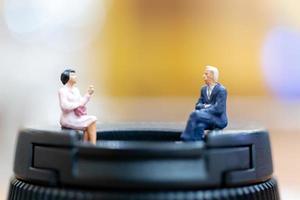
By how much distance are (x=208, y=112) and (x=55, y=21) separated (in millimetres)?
Result: 1944

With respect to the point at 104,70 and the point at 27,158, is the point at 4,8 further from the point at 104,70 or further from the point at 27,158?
the point at 27,158

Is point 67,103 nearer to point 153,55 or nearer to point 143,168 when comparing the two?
point 143,168

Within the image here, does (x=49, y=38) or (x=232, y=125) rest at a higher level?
(x=49, y=38)

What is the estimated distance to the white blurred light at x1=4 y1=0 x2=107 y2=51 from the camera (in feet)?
8.21

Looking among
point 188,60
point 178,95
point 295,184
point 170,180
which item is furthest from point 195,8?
point 170,180

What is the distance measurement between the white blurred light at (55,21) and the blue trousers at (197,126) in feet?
6.20

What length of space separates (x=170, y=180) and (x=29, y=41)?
2.07 meters

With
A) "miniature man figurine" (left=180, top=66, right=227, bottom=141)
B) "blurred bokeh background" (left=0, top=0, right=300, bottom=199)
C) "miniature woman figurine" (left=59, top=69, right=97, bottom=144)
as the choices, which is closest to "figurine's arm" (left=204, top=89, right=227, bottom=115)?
"miniature man figurine" (left=180, top=66, right=227, bottom=141)

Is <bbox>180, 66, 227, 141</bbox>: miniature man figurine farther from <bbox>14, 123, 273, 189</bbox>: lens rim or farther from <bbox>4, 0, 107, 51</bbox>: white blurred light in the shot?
<bbox>4, 0, 107, 51</bbox>: white blurred light

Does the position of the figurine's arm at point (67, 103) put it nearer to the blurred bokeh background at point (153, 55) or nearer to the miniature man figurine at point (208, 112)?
the miniature man figurine at point (208, 112)

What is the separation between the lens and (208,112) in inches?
29.2

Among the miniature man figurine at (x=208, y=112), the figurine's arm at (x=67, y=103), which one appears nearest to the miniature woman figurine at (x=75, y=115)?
the figurine's arm at (x=67, y=103)

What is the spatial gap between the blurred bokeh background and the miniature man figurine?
69.2 inches

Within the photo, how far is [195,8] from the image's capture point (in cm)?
274
